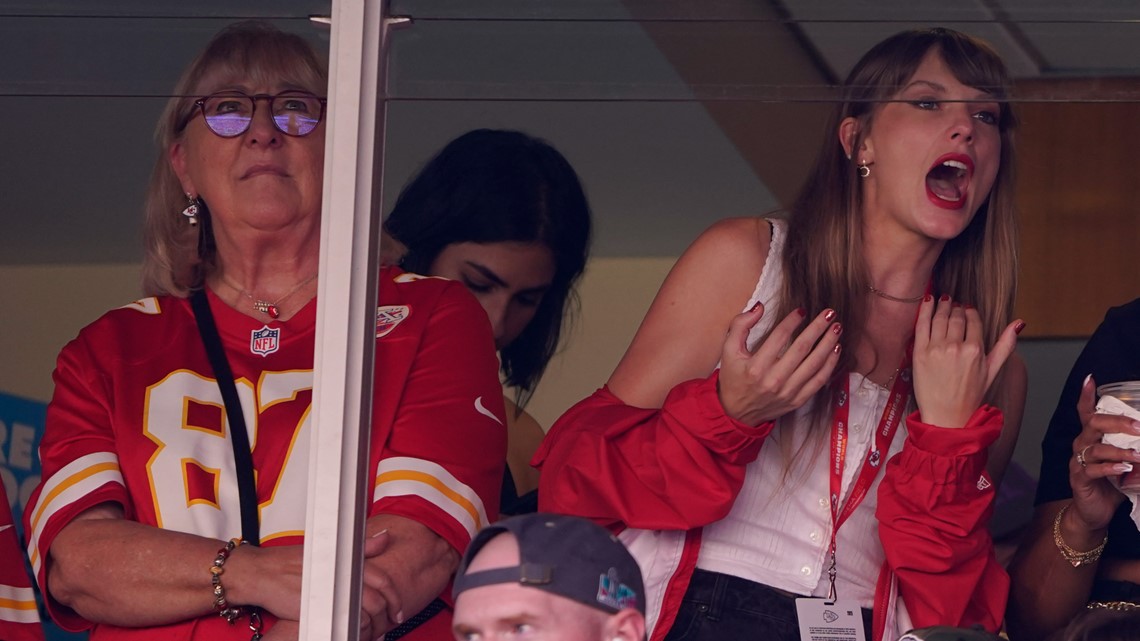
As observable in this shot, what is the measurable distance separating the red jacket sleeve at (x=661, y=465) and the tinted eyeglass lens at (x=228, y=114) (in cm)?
86

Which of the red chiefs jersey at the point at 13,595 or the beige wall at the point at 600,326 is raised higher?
the beige wall at the point at 600,326

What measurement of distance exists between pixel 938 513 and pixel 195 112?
151cm

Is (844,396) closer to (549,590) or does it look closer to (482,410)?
(482,410)

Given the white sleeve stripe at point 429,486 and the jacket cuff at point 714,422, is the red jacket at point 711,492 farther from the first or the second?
the white sleeve stripe at point 429,486

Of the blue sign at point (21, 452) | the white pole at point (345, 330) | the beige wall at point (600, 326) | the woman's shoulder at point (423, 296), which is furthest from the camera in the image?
the beige wall at point (600, 326)

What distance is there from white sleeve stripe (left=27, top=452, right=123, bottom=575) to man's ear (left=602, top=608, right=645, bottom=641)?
107cm

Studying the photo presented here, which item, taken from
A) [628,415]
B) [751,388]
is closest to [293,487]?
[628,415]

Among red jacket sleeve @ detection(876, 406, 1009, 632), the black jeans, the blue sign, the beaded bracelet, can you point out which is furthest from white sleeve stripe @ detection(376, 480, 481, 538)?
the blue sign

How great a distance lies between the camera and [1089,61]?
7.14 ft

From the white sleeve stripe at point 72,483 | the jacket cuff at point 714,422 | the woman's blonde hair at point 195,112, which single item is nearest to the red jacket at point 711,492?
the jacket cuff at point 714,422

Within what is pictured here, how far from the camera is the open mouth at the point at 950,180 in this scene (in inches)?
104

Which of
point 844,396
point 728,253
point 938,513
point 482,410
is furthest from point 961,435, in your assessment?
point 482,410

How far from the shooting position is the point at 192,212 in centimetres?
285

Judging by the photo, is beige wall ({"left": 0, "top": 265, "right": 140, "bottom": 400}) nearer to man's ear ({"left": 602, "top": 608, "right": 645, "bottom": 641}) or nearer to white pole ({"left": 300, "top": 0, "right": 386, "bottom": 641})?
white pole ({"left": 300, "top": 0, "right": 386, "bottom": 641})
